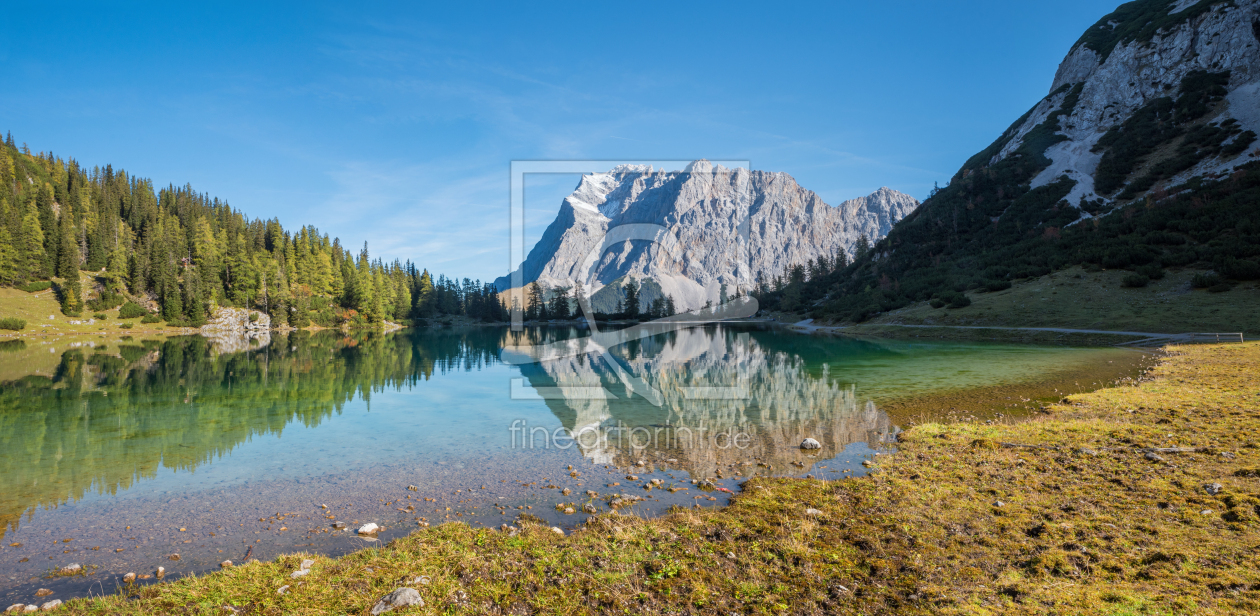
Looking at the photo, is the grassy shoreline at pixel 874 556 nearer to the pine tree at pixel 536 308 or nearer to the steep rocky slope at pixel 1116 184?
the steep rocky slope at pixel 1116 184

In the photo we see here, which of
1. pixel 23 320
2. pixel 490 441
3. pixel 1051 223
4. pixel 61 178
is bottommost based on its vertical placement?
pixel 490 441

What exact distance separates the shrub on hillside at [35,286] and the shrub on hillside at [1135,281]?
175 metres

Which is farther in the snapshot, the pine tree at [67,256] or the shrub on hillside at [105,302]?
the pine tree at [67,256]

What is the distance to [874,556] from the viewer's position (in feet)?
25.2

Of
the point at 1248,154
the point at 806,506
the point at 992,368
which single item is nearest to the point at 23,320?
the point at 806,506

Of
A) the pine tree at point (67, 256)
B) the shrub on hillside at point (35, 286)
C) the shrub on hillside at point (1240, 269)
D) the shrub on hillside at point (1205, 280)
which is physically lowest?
the shrub on hillside at point (1205, 280)

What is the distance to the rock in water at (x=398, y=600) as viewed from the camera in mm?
6613

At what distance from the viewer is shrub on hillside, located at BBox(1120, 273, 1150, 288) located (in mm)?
54500

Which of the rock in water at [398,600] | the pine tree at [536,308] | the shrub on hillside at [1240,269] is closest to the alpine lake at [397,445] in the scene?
the rock in water at [398,600]

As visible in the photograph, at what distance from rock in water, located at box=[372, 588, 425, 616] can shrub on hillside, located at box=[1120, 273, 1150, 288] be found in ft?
248

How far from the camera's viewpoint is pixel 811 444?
15484 millimetres

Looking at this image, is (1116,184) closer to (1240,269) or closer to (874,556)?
(1240,269)

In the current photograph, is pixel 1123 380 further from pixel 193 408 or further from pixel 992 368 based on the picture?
pixel 193 408

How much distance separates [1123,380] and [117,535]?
3669 centimetres
